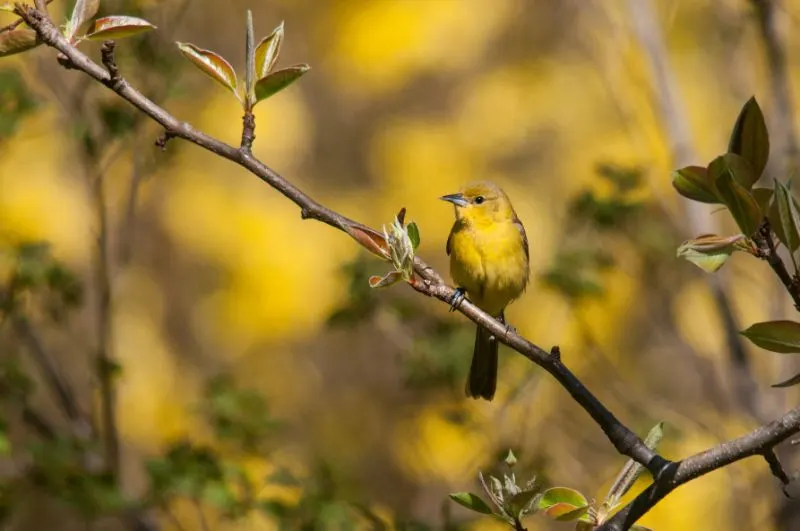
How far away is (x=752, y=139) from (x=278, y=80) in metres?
0.59

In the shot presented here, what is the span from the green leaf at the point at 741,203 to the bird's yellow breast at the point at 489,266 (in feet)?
5.25

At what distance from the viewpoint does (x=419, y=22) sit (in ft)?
16.8

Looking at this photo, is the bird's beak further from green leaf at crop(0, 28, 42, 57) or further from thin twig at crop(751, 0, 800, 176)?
green leaf at crop(0, 28, 42, 57)

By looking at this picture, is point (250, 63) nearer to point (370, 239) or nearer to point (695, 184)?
point (370, 239)

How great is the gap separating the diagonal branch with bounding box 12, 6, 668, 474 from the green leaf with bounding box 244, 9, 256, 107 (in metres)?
0.09

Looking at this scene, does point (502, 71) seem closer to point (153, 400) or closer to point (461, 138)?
point (461, 138)

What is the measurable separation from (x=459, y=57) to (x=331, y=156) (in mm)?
1041

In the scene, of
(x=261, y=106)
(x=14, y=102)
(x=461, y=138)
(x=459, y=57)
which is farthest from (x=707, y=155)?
(x=14, y=102)

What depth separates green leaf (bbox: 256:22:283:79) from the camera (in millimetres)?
1233

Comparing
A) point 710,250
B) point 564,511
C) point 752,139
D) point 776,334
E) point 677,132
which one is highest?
point 677,132

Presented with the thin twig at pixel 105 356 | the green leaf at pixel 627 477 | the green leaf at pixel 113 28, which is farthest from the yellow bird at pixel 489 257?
the green leaf at pixel 113 28

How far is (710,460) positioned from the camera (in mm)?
1138

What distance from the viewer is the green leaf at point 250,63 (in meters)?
1.14

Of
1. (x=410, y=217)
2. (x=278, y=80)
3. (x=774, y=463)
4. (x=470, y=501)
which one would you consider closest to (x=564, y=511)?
(x=470, y=501)
